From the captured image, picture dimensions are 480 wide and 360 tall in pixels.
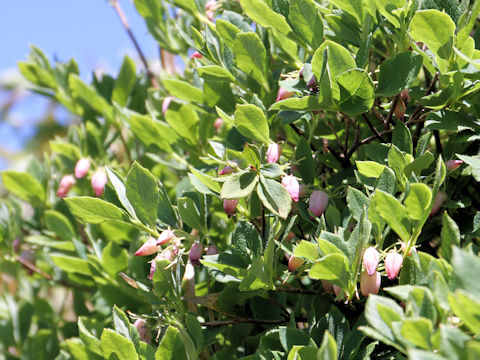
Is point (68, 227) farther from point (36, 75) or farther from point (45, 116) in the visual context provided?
point (45, 116)

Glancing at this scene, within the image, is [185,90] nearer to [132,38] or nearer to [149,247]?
[149,247]

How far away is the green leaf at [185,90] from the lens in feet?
3.79

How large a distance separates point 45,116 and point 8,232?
379 centimetres

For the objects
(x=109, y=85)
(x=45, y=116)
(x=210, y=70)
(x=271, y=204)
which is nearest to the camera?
(x=271, y=204)

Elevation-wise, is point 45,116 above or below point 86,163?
below

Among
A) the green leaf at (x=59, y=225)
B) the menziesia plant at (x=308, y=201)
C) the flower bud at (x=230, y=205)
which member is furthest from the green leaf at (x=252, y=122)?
the green leaf at (x=59, y=225)

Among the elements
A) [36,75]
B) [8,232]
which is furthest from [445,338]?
[36,75]

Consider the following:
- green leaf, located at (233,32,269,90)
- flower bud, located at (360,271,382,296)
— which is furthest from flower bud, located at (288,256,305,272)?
green leaf, located at (233,32,269,90)

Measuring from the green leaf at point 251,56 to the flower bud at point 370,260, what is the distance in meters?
0.39

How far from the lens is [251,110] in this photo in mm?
869

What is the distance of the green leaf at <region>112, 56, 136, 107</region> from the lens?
154 centimetres

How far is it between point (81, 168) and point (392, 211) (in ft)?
2.97

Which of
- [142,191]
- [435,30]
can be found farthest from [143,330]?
[435,30]

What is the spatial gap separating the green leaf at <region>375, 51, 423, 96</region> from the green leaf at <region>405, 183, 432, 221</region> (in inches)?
8.5
